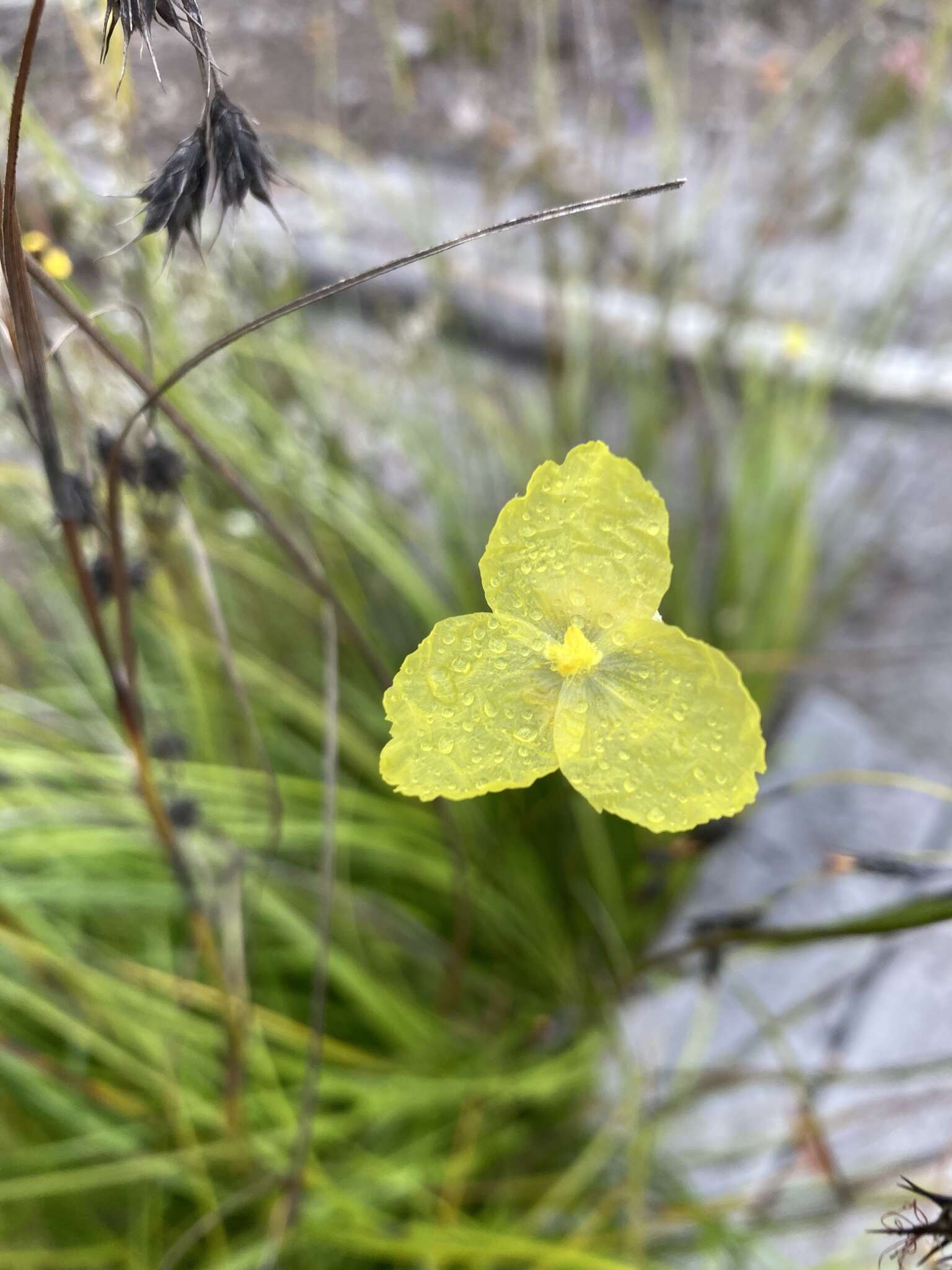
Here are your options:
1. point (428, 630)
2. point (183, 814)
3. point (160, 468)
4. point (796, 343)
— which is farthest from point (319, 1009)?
point (796, 343)

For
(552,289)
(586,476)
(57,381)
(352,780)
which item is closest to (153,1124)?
(352,780)

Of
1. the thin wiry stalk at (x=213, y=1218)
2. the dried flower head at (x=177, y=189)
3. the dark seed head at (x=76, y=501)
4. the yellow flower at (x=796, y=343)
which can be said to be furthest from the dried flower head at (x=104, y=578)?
the yellow flower at (x=796, y=343)

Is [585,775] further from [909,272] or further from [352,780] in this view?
[909,272]

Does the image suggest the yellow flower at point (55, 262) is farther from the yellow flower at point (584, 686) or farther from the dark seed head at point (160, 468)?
the yellow flower at point (584, 686)

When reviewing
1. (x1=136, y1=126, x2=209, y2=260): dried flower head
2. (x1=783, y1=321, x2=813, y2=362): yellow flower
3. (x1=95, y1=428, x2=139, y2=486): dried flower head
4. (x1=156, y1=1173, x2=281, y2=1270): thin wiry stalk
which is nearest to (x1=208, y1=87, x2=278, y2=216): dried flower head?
(x1=136, y1=126, x2=209, y2=260): dried flower head

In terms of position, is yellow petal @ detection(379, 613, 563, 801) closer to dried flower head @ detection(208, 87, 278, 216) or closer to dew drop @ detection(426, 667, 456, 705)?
dew drop @ detection(426, 667, 456, 705)

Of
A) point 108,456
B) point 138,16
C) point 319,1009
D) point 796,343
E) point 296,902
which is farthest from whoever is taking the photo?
point 796,343

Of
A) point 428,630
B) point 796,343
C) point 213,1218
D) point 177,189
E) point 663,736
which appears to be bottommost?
point 213,1218

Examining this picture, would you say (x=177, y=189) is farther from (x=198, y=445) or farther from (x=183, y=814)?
(x=183, y=814)
